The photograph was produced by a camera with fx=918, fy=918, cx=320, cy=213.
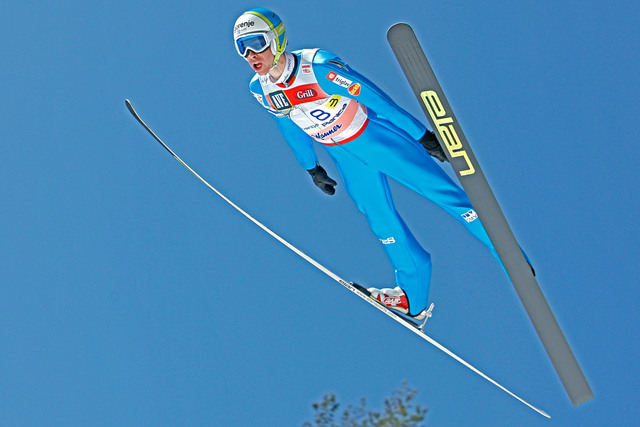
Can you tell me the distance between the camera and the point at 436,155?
378 centimetres

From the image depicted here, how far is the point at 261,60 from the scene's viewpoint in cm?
372

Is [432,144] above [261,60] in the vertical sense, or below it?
above

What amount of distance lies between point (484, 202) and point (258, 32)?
3.67 ft

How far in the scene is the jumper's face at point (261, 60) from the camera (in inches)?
146

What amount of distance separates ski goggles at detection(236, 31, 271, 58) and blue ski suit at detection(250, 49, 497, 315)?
0.14 m

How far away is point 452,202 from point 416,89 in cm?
59

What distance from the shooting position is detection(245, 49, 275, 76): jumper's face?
3705 mm

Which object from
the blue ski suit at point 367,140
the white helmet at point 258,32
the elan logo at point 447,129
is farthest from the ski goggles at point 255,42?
the elan logo at point 447,129

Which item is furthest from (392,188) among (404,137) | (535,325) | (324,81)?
(535,325)

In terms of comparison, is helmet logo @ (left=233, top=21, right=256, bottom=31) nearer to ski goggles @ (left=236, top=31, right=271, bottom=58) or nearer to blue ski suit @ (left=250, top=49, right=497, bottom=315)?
ski goggles @ (left=236, top=31, right=271, bottom=58)

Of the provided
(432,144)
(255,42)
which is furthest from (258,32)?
(432,144)

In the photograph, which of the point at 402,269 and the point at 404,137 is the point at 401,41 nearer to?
the point at 404,137

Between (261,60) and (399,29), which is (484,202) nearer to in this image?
(399,29)

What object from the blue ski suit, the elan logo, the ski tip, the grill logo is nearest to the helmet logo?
the blue ski suit
